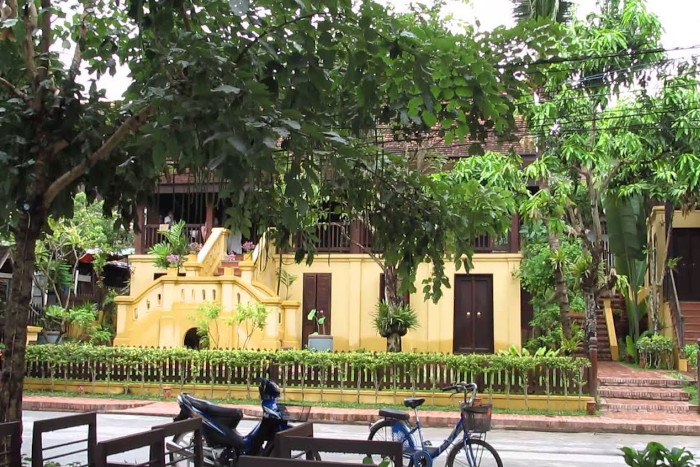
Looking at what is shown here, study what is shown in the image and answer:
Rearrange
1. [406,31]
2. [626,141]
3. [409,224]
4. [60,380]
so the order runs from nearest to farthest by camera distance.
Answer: [406,31] < [409,224] < [626,141] < [60,380]

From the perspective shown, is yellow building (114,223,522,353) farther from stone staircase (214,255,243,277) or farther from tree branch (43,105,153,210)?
tree branch (43,105,153,210)

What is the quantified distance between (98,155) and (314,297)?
17.8 metres

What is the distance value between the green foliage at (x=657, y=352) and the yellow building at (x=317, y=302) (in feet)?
11.3

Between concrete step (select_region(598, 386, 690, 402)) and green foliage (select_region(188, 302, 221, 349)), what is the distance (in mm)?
9573

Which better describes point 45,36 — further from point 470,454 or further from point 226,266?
point 226,266

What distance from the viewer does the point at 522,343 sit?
877 inches

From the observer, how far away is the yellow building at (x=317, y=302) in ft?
67.3

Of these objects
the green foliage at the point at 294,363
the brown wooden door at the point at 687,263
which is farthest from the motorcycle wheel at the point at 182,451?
the brown wooden door at the point at 687,263

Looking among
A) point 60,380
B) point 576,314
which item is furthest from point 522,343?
point 60,380

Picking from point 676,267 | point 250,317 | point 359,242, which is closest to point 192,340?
point 250,317

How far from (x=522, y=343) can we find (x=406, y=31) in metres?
18.8

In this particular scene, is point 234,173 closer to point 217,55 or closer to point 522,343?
point 217,55

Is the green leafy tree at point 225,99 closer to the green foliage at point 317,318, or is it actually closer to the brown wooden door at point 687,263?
the green foliage at point 317,318

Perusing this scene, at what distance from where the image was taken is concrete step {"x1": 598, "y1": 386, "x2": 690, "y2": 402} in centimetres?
1580
